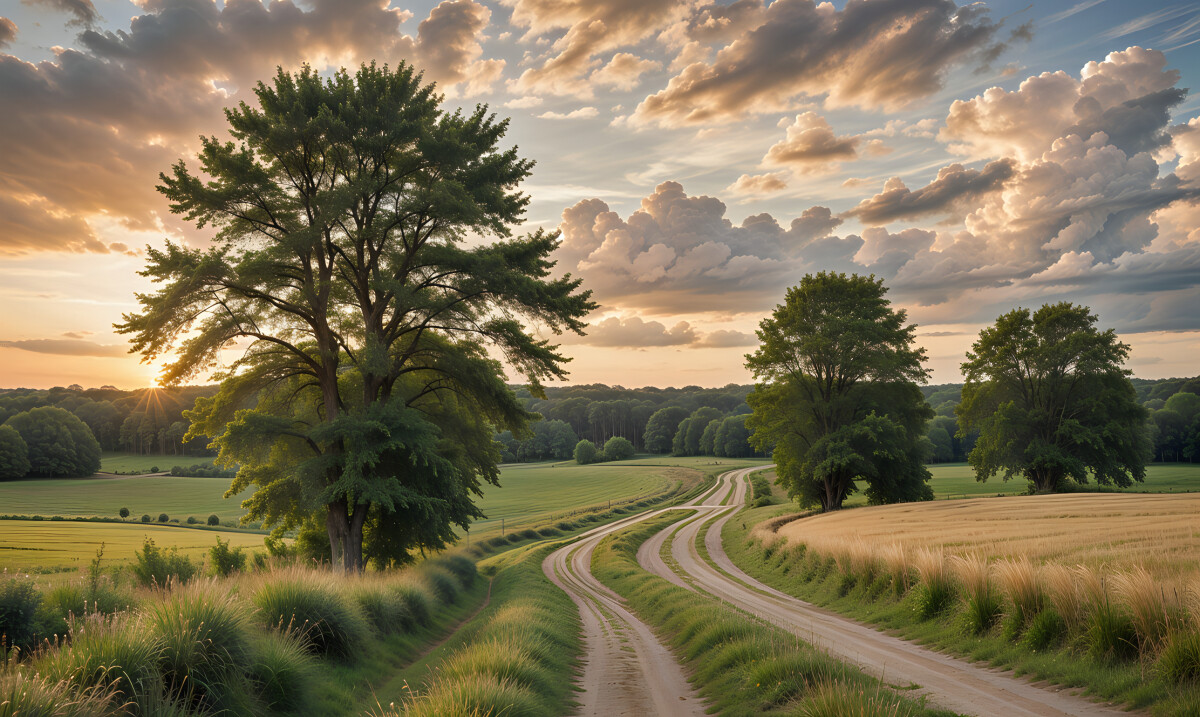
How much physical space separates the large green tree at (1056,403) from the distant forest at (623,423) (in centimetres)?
4716

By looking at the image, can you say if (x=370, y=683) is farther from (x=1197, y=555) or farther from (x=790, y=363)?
(x=790, y=363)

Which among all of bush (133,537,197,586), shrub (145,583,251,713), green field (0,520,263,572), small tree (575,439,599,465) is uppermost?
shrub (145,583,251,713)

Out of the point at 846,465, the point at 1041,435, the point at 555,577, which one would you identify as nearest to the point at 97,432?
the point at 555,577

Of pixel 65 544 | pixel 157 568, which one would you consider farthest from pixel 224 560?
pixel 65 544

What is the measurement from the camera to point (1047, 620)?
10.2m

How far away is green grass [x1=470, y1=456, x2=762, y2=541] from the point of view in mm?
79375

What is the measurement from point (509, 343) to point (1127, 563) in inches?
719

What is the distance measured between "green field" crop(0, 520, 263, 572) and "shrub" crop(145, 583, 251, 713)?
17.5m

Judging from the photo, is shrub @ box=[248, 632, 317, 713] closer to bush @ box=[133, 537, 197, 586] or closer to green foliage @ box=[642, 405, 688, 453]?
bush @ box=[133, 537, 197, 586]

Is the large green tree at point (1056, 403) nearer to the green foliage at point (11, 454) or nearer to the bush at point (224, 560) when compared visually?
the bush at point (224, 560)

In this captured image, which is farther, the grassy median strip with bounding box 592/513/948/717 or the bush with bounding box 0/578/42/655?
the bush with bounding box 0/578/42/655

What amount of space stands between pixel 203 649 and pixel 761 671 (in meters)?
7.74

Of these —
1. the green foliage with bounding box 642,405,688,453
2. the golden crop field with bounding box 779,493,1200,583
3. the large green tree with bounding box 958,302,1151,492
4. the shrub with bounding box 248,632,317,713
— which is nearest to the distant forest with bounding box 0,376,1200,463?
the green foliage with bounding box 642,405,688,453

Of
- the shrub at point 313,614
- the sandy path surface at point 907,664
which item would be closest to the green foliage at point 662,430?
the sandy path surface at point 907,664
